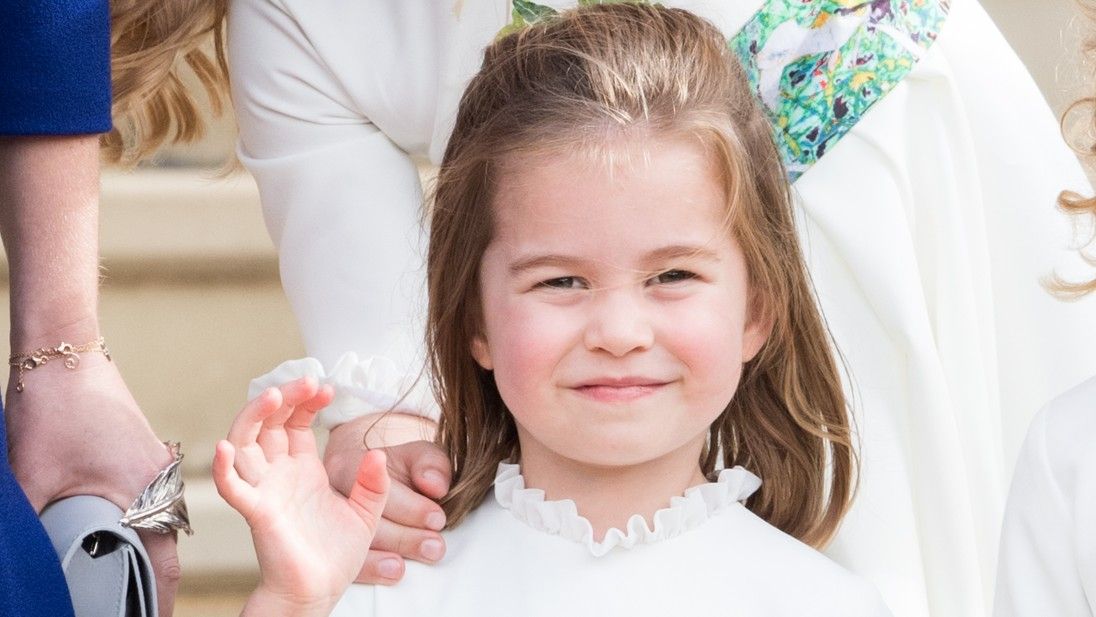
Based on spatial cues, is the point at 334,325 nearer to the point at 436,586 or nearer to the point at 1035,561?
the point at 436,586

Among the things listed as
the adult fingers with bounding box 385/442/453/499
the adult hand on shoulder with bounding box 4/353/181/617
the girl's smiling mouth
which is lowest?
the adult fingers with bounding box 385/442/453/499

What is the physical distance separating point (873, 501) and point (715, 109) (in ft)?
1.42

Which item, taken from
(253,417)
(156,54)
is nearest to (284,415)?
(253,417)

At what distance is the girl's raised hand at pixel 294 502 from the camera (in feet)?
4.16

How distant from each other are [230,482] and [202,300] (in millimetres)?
2289

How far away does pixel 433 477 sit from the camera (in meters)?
1.56

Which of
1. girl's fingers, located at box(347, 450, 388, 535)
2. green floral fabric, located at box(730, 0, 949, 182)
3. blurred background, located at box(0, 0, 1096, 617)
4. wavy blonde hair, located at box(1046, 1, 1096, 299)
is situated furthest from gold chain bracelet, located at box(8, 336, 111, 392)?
blurred background, located at box(0, 0, 1096, 617)

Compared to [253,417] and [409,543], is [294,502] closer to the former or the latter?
[253,417]

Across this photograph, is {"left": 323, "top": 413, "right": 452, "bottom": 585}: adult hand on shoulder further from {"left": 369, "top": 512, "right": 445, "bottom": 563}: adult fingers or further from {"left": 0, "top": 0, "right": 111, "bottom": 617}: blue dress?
{"left": 0, "top": 0, "right": 111, "bottom": 617}: blue dress

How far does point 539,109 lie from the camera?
1482mm

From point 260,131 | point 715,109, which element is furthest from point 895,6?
point 260,131

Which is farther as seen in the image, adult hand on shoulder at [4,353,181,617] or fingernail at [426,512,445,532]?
fingernail at [426,512,445,532]

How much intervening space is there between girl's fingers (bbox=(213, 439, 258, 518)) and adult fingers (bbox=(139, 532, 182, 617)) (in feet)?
0.24

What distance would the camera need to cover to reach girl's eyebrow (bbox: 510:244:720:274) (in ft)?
4.58
